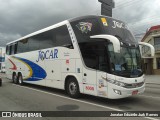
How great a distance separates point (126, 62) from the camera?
8.26 metres

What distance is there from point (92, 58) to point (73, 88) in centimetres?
210

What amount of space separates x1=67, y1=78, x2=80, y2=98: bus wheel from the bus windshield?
2.56m

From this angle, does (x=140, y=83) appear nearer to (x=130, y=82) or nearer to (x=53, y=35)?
(x=130, y=82)

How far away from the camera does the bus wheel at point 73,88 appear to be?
966cm

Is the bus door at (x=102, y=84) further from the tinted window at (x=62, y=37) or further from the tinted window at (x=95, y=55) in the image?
the tinted window at (x=62, y=37)

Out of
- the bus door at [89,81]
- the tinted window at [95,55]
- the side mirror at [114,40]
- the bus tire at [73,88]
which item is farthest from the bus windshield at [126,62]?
the bus tire at [73,88]

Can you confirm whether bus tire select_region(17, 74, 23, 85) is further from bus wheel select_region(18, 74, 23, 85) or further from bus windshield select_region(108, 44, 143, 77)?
bus windshield select_region(108, 44, 143, 77)

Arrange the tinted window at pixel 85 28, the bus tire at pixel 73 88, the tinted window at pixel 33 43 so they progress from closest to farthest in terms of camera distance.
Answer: the tinted window at pixel 85 28 < the bus tire at pixel 73 88 < the tinted window at pixel 33 43

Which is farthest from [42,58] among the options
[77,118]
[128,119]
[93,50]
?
[128,119]

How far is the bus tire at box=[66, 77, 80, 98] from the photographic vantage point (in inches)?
380

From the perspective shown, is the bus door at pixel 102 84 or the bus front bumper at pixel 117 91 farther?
the bus door at pixel 102 84

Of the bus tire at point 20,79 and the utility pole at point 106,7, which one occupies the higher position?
the utility pole at point 106,7

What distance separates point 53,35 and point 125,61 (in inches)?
200

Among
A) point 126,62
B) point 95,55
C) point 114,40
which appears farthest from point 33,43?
point 114,40
